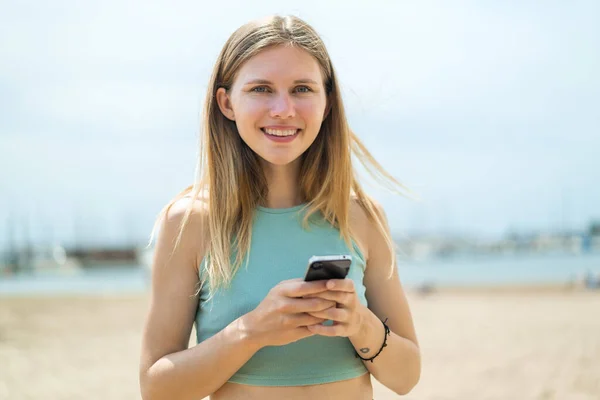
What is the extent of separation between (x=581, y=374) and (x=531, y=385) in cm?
90

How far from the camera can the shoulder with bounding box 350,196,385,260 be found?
8.48 feet

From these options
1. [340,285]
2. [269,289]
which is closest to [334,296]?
[340,285]

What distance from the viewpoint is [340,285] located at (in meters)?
1.98

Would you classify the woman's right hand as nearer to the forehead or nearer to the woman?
the woman

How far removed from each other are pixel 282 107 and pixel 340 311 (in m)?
0.75

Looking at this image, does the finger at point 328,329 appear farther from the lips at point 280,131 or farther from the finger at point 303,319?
the lips at point 280,131

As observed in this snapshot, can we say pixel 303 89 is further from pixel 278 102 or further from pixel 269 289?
pixel 269 289

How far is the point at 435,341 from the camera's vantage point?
12.1m

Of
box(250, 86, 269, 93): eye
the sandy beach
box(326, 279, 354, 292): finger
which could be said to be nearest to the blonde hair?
box(250, 86, 269, 93): eye

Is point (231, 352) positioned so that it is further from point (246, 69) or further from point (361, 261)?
point (246, 69)

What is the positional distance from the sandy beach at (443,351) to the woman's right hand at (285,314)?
583 centimetres

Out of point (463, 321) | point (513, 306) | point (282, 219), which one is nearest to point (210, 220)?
point (282, 219)

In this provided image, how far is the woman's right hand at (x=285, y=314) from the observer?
1.98 metres

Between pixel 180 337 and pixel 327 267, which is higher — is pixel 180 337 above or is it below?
below
